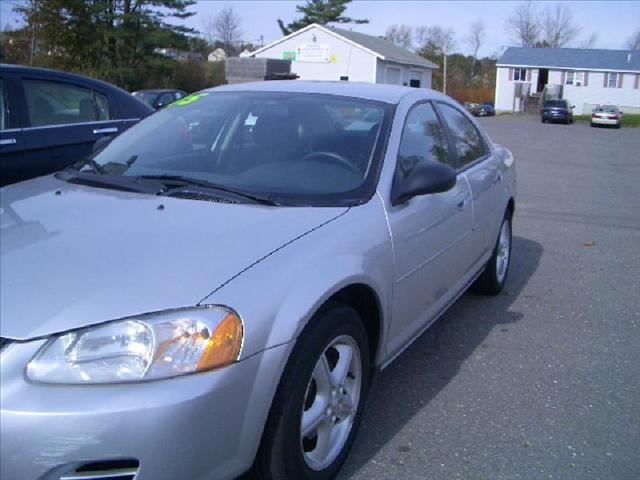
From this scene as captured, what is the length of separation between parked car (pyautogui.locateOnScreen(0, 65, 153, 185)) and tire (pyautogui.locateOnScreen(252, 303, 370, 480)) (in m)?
3.51

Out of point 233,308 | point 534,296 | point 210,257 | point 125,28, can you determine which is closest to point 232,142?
point 210,257

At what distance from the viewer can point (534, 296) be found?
5391 millimetres

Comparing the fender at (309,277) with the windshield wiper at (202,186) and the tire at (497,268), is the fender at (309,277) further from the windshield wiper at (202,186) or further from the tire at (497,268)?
the tire at (497,268)

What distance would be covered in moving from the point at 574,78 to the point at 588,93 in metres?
1.85

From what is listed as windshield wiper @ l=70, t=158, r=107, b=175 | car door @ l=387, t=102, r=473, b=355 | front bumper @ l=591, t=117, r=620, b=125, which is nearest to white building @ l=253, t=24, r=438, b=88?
front bumper @ l=591, t=117, r=620, b=125

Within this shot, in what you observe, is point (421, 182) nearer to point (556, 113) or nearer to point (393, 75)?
point (556, 113)

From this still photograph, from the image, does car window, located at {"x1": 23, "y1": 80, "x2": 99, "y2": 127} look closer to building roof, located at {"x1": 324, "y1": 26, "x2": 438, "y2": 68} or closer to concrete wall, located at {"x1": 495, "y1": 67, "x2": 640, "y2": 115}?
building roof, located at {"x1": 324, "y1": 26, "x2": 438, "y2": 68}

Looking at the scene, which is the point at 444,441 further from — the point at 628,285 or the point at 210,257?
the point at 628,285

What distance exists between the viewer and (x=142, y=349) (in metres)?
2.03

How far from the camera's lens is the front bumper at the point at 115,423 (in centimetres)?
188

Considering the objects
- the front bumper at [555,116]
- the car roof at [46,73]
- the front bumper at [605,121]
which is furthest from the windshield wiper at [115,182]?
the front bumper at [555,116]

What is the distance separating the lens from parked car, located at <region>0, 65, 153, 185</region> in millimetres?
5180

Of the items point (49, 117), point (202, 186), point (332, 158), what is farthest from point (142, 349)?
point (49, 117)

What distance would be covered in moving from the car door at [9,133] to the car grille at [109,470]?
12.2ft
